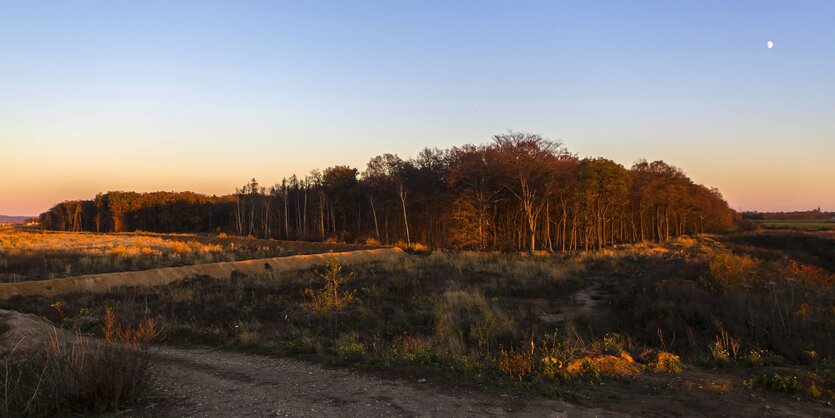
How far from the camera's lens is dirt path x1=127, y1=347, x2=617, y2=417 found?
6.62 metres

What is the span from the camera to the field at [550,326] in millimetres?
7602

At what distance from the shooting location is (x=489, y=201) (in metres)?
50.8

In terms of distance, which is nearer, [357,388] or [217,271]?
[357,388]

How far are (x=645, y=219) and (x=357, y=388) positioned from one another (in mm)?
82790

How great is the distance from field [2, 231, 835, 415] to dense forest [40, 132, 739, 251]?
1856cm

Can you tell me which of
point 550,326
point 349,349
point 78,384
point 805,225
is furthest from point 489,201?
point 805,225

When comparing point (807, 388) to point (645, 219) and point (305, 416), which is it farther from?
point (645, 219)

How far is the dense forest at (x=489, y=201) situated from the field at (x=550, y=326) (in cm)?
1856

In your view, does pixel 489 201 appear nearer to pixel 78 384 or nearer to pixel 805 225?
pixel 78 384

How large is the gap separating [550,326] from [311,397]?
358 inches

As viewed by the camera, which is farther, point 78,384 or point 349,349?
point 349,349

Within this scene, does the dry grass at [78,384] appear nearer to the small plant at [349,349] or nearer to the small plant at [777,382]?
the small plant at [349,349]

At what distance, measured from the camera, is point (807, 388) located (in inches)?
279

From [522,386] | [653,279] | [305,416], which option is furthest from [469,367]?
[653,279]
